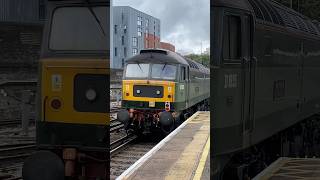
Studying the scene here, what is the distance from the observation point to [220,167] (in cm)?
421

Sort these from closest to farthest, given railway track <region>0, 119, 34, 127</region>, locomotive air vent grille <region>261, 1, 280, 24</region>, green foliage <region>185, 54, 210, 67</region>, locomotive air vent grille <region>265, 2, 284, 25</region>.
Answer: railway track <region>0, 119, 34, 127</region> < green foliage <region>185, 54, 210, 67</region> < locomotive air vent grille <region>261, 1, 280, 24</region> < locomotive air vent grille <region>265, 2, 284, 25</region>

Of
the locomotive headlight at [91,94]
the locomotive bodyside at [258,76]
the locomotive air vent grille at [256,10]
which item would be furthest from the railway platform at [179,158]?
the locomotive air vent grille at [256,10]

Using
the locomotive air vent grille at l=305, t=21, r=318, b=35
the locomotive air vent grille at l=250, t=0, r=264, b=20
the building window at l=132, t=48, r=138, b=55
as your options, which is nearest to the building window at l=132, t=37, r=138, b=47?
the building window at l=132, t=48, r=138, b=55

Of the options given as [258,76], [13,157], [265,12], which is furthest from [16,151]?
[265,12]

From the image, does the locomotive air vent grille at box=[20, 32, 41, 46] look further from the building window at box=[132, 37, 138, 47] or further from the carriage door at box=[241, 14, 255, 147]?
the carriage door at box=[241, 14, 255, 147]

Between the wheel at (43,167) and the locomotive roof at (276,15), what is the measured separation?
1628mm

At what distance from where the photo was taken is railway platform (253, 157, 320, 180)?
6.50 meters

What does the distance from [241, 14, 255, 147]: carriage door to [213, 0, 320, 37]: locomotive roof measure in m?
0.20

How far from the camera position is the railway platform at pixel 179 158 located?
143 inches

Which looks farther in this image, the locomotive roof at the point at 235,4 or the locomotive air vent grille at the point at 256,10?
the locomotive air vent grille at the point at 256,10

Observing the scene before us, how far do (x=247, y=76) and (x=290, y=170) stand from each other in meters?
2.26

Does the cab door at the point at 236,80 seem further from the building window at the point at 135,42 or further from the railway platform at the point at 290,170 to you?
the railway platform at the point at 290,170

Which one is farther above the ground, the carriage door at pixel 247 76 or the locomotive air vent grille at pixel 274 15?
the locomotive air vent grille at pixel 274 15

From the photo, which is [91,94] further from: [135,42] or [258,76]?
[258,76]
